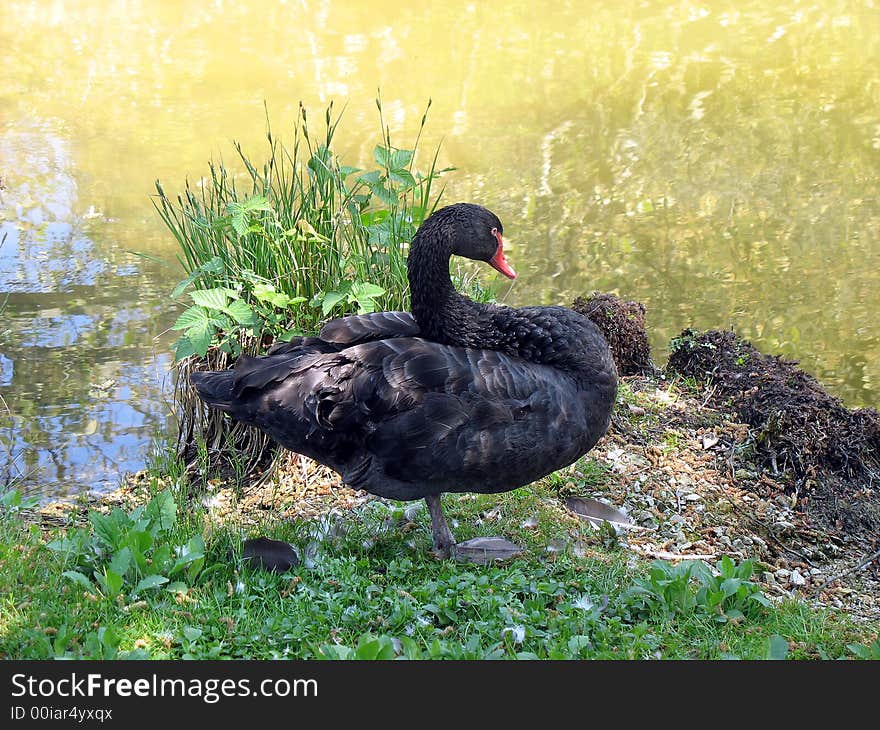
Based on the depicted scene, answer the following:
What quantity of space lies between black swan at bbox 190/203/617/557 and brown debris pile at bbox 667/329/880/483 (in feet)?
4.77

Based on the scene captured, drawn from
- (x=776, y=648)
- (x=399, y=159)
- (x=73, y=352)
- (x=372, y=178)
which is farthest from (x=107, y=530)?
(x=73, y=352)

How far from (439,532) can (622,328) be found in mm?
2353

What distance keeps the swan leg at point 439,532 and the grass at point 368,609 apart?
9 centimetres

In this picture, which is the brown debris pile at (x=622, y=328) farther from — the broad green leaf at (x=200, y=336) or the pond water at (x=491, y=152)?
the broad green leaf at (x=200, y=336)

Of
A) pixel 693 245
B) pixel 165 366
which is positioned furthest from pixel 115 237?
pixel 693 245

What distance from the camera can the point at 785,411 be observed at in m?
5.62

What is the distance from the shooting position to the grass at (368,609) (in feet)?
11.5

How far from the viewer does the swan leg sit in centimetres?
447

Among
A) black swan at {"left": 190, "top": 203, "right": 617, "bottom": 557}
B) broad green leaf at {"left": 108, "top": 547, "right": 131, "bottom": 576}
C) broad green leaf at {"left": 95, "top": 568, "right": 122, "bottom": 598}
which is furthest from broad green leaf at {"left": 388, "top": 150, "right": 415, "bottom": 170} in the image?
broad green leaf at {"left": 95, "top": 568, "right": 122, "bottom": 598}

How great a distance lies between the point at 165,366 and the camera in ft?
22.4

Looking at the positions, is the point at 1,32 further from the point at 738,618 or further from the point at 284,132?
the point at 738,618

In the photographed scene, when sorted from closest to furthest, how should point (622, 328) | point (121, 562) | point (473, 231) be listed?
point (121, 562) < point (473, 231) < point (622, 328)

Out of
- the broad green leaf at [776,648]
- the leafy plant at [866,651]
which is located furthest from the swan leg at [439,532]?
the leafy plant at [866,651]

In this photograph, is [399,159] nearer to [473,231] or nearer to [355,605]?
[473,231]
